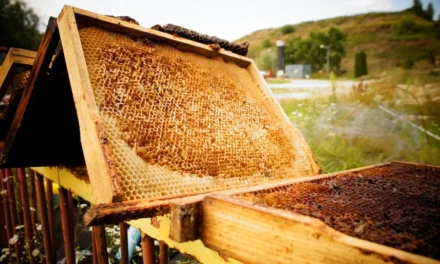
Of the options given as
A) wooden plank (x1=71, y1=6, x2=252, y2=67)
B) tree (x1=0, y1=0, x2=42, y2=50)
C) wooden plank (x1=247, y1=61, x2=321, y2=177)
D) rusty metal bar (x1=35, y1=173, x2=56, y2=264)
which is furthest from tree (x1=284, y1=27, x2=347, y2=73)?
rusty metal bar (x1=35, y1=173, x2=56, y2=264)

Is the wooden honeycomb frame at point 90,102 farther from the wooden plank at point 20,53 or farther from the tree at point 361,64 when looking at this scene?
the tree at point 361,64

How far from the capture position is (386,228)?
33.8 inches

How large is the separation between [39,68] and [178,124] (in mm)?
1047

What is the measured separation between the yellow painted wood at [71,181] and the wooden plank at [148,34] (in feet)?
4.13

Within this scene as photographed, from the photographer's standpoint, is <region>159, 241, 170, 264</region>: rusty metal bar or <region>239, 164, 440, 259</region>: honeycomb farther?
<region>159, 241, 170, 264</region>: rusty metal bar

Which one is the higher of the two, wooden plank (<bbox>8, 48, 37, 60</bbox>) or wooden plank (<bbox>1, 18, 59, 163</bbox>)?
wooden plank (<bbox>8, 48, 37, 60</bbox>)

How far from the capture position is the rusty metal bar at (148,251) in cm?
182

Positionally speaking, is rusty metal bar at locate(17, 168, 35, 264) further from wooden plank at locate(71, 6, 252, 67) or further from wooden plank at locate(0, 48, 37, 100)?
wooden plank at locate(71, 6, 252, 67)

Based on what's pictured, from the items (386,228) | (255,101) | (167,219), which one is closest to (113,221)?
(167,219)

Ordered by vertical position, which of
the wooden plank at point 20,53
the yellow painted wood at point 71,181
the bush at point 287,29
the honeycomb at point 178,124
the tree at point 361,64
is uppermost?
the bush at point 287,29

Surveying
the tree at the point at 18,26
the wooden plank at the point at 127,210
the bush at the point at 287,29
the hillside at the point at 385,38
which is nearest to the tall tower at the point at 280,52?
the hillside at the point at 385,38

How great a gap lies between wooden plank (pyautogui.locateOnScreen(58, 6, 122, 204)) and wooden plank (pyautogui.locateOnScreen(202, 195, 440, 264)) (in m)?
0.46

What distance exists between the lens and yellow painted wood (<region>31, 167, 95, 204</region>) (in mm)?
2186

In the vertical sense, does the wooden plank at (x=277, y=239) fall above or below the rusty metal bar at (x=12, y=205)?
above
